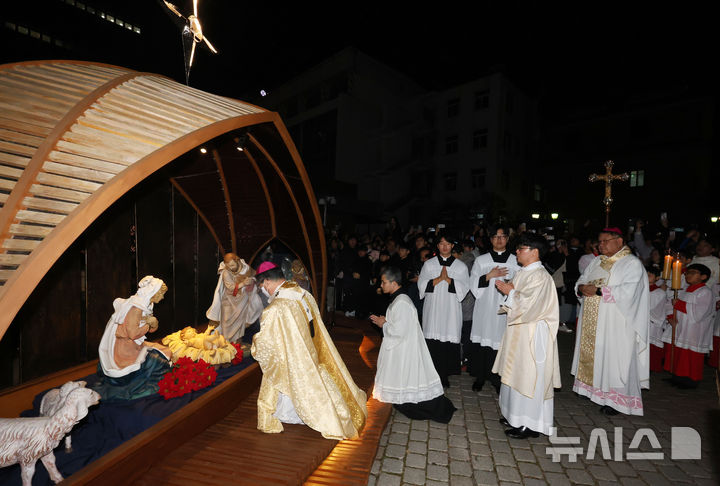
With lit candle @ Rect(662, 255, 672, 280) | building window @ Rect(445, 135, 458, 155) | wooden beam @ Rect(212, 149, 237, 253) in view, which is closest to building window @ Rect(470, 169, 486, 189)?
building window @ Rect(445, 135, 458, 155)

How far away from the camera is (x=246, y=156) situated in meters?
7.39

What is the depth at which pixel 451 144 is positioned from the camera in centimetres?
2506

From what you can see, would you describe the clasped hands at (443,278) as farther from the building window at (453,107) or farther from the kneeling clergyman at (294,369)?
the building window at (453,107)

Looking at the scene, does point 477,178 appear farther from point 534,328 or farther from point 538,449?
point 538,449

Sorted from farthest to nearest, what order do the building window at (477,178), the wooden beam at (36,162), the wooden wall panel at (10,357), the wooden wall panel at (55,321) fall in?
the building window at (477,178) → the wooden wall panel at (55,321) → the wooden wall panel at (10,357) → the wooden beam at (36,162)

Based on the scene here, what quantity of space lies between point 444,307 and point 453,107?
2241cm

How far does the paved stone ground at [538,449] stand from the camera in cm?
350

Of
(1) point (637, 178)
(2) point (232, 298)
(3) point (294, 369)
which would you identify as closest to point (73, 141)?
(3) point (294, 369)

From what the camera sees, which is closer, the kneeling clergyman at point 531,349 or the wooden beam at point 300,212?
the kneeling clergyman at point 531,349

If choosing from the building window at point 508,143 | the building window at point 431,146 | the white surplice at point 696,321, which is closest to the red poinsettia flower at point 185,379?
the white surplice at point 696,321

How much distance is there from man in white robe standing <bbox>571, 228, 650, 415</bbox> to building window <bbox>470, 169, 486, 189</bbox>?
18.9m

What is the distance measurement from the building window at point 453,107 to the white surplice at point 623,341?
21880 millimetres

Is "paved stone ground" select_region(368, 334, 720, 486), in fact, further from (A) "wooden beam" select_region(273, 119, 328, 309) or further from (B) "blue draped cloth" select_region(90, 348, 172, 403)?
(A) "wooden beam" select_region(273, 119, 328, 309)

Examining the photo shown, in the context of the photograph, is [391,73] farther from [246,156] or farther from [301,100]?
[246,156]
